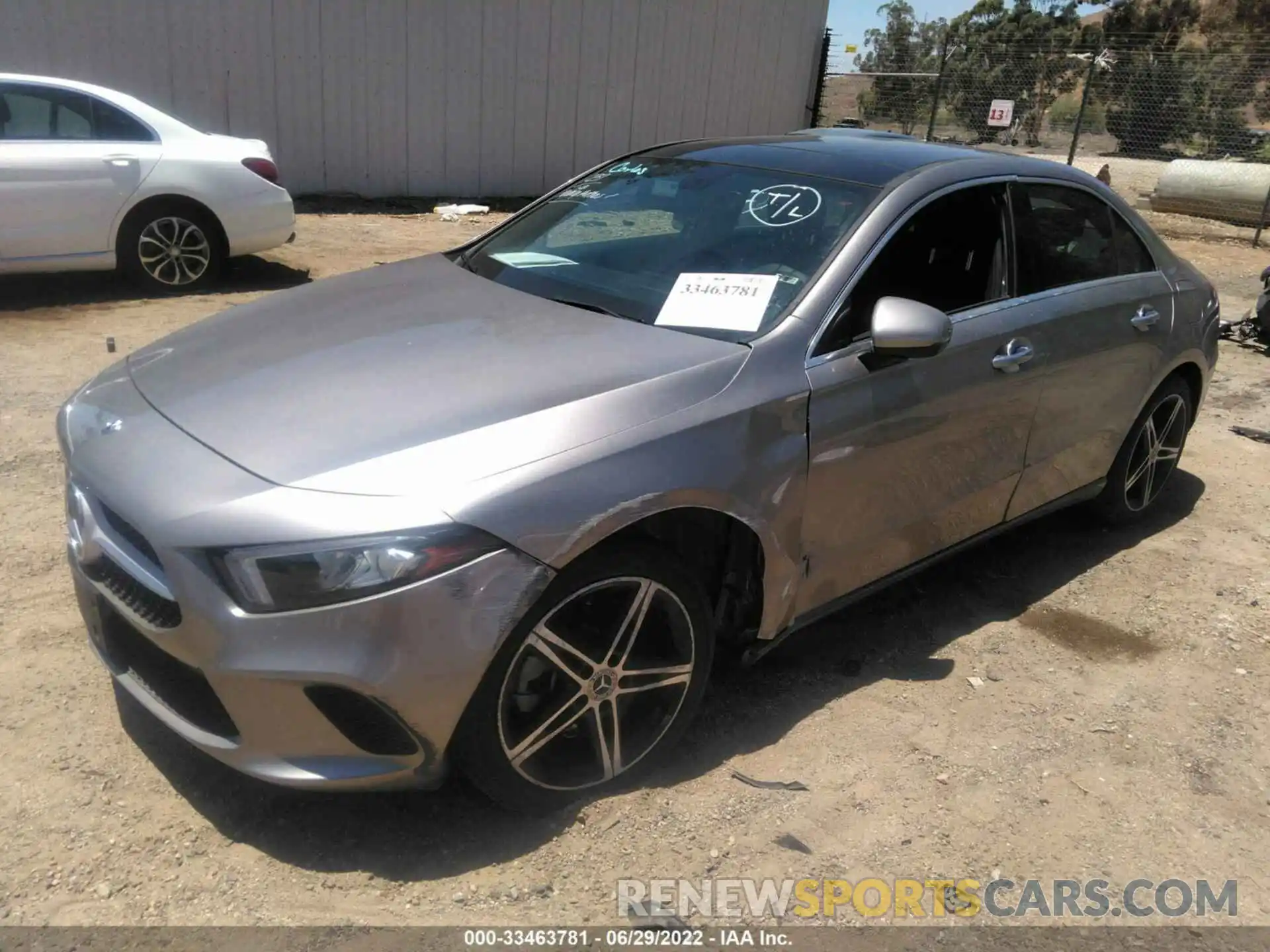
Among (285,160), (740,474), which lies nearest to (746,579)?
(740,474)

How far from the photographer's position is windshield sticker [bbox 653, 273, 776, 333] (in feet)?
10.1

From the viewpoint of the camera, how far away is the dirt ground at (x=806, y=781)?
2525 millimetres

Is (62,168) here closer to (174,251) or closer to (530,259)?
(174,251)

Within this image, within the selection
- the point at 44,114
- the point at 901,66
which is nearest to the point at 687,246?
the point at 44,114

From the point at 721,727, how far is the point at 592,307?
1346 mm

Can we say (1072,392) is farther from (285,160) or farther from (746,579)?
(285,160)

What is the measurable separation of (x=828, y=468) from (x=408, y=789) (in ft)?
4.76

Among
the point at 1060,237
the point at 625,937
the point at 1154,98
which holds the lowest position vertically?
the point at 625,937

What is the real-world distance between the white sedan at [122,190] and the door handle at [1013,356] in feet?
20.2

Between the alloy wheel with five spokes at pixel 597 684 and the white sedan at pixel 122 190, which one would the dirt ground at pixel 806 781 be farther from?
the white sedan at pixel 122 190

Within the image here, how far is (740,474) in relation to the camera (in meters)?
2.81

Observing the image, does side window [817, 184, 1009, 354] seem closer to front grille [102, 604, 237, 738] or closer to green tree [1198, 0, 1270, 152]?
front grille [102, 604, 237, 738]

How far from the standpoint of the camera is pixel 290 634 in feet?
7.41

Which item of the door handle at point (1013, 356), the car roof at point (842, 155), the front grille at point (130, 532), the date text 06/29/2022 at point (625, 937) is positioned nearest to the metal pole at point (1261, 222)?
the car roof at point (842, 155)
